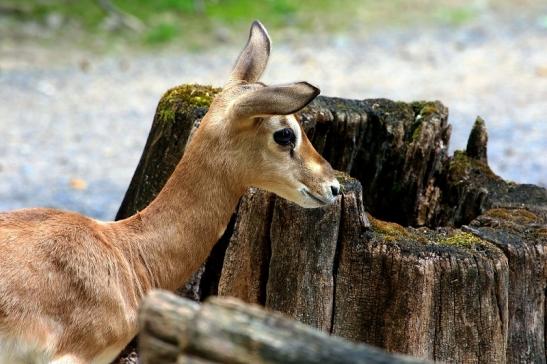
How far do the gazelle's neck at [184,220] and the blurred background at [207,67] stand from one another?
4244 millimetres

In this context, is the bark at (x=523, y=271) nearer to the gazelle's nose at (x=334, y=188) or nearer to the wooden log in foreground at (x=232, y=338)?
the gazelle's nose at (x=334, y=188)

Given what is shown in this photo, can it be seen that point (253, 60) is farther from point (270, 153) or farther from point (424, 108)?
point (424, 108)

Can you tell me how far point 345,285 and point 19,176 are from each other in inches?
224

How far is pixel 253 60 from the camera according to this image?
14.3 ft

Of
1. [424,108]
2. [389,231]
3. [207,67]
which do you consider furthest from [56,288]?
[207,67]

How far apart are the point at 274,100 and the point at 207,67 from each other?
846cm

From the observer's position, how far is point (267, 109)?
3645mm

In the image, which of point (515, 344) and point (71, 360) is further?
point (515, 344)

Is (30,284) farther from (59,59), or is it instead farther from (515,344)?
(59,59)

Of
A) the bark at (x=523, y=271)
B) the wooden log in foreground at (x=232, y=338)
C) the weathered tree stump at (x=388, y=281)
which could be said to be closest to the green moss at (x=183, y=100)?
the weathered tree stump at (x=388, y=281)

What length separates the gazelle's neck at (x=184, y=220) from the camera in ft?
13.1

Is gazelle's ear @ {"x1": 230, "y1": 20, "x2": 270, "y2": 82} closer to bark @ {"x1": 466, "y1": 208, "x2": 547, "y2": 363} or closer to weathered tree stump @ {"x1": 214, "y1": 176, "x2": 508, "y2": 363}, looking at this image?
weathered tree stump @ {"x1": 214, "y1": 176, "x2": 508, "y2": 363}

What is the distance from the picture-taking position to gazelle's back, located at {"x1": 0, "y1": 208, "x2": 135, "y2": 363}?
145 inches

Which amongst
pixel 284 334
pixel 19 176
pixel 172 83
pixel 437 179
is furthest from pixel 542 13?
pixel 284 334
